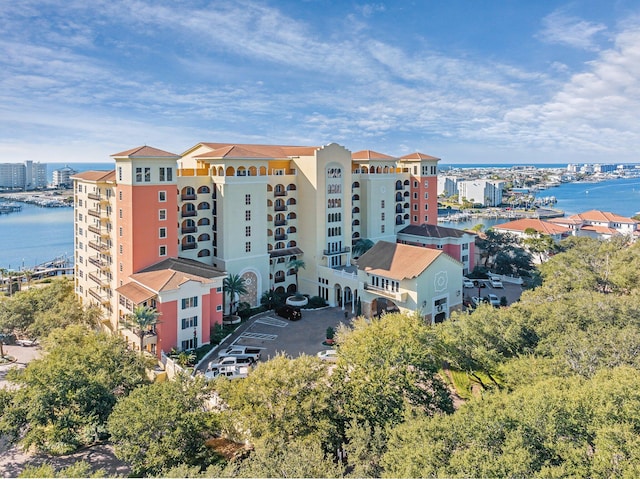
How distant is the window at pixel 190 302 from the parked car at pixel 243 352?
4.16 m

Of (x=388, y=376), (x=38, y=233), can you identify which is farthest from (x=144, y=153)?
(x=38, y=233)

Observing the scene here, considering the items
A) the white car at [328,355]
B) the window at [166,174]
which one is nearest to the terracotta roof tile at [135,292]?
the window at [166,174]

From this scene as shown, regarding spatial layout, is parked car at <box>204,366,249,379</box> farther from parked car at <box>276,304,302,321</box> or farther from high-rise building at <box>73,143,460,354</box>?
parked car at <box>276,304,302,321</box>

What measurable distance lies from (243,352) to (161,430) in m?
13.6

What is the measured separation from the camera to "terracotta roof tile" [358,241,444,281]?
38.4 m

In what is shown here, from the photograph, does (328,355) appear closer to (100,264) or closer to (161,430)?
(161,430)

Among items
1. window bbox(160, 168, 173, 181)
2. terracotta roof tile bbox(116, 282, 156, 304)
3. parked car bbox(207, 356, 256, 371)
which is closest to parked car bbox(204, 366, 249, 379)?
parked car bbox(207, 356, 256, 371)

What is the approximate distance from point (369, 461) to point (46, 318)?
31786mm

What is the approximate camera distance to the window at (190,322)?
112 feet

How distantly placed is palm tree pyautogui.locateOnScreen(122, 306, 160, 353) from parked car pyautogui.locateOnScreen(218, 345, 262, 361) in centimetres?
540

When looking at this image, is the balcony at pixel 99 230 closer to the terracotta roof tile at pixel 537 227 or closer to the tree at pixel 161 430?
the tree at pixel 161 430

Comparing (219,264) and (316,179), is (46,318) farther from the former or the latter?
(316,179)

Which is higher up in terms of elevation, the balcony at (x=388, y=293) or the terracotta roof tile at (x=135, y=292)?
the terracotta roof tile at (x=135, y=292)

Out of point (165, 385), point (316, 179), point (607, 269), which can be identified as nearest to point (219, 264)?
point (316, 179)
